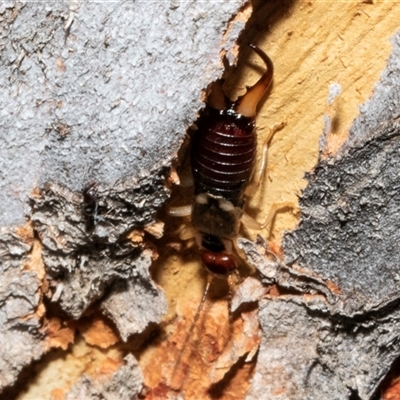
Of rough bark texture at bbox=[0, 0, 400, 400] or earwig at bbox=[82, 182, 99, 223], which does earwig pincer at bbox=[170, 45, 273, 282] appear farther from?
earwig at bbox=[82, 182, 99, 223]

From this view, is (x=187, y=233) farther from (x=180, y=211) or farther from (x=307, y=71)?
(x=307, y=71)

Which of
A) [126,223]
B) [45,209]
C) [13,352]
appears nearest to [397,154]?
[126,223]

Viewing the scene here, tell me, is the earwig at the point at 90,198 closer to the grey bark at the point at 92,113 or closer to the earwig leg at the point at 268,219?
the grey bark at the point at 92,113

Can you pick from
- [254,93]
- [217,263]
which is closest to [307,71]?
[254,93]

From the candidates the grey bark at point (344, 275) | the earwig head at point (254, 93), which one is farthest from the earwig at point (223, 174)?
the grey bark at point (344, 275)

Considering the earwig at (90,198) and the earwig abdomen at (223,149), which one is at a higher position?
the earwig abdomen at (223,149)

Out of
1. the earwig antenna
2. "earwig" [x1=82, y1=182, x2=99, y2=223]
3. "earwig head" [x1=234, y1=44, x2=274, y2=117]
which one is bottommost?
the earwig antenna

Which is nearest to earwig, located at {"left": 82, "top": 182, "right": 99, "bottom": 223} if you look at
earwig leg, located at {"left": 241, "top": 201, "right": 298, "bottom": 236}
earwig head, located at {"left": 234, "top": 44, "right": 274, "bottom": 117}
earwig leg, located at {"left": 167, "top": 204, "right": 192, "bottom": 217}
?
earwig leg, located at {"left": 167, "top": 204, "right": 192, "bottom": 217}
